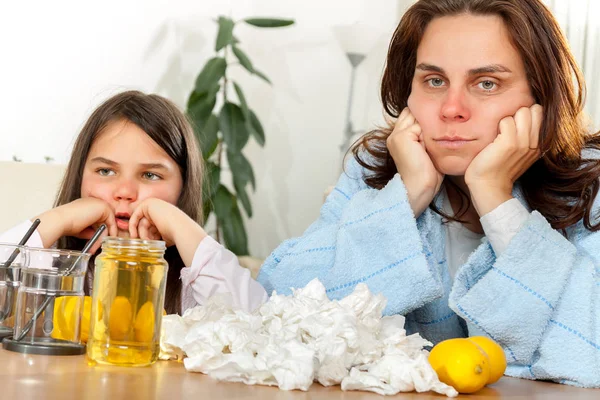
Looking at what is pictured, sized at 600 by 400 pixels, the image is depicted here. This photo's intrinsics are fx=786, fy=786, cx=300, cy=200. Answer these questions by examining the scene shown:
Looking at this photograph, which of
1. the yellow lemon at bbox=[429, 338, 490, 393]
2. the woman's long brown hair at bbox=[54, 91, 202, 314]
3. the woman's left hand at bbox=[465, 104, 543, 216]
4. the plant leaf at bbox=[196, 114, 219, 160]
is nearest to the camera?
the yellow lemon at bbox=[429, 338, 490, 393]

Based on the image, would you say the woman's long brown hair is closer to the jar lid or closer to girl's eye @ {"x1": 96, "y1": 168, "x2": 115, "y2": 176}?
girl's eye @ {"x1": 96, "y1": 168, "x2": 115, "y2": 176}

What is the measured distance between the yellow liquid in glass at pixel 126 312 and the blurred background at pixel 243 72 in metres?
2.77

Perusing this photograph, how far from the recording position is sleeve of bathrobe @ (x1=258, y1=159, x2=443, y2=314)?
3.80 feet

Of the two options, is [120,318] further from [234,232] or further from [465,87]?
[234,232]

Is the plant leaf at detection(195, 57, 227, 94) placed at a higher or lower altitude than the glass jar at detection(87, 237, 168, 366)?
higher

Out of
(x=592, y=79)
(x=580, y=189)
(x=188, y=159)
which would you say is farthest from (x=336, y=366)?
(x=592, y=79)

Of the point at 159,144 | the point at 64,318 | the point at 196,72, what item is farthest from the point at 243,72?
the point at 64,318

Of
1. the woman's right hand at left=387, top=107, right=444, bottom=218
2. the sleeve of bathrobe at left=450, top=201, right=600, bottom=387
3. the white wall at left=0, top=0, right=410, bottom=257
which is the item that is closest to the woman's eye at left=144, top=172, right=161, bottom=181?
the woman's right hand at left=387, top=107, right=444, bottom=218

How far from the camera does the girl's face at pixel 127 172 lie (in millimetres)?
1541

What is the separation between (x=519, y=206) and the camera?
1.21 meters

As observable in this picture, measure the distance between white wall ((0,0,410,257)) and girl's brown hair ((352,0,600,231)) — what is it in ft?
8.19

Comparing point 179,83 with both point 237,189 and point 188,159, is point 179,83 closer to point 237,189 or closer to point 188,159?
point 237,189

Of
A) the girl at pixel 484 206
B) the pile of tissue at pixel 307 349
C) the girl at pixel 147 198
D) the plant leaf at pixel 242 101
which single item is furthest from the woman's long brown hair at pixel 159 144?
the plant leaf at pixel 242 101

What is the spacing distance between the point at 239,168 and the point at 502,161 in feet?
8.14
